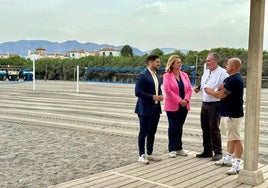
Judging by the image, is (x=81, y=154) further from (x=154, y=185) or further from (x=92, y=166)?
(x=154, y=185)

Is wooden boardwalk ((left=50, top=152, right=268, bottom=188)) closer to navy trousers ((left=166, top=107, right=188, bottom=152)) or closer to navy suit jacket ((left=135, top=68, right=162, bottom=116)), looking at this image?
navy trousers ((left=166, top=107, right=188, bottom=152))

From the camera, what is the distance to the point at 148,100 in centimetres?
581

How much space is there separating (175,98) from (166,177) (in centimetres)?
148

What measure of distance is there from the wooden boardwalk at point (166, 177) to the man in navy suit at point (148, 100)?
335 mm

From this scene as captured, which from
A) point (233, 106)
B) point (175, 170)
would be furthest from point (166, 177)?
point (233, 106)

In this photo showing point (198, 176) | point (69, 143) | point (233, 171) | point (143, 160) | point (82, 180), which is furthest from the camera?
point (69, 143)

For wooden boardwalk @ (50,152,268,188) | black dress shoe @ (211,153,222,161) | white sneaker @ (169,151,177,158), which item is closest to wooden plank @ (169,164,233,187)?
wooden boardwalk @ (50,152,268,188)

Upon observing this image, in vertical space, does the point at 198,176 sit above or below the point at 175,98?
below

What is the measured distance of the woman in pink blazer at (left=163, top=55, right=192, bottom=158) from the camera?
6.11m

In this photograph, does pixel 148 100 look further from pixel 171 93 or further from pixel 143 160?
pixel 143 160

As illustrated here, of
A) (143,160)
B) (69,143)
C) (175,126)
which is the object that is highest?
(175,126)

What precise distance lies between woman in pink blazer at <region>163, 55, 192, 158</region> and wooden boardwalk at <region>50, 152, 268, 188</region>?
488 mm

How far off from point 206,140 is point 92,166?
1.84 metres

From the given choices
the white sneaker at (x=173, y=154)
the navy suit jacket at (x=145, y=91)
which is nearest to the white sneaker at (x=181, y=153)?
the white sneaker at (x=173, y=154)
